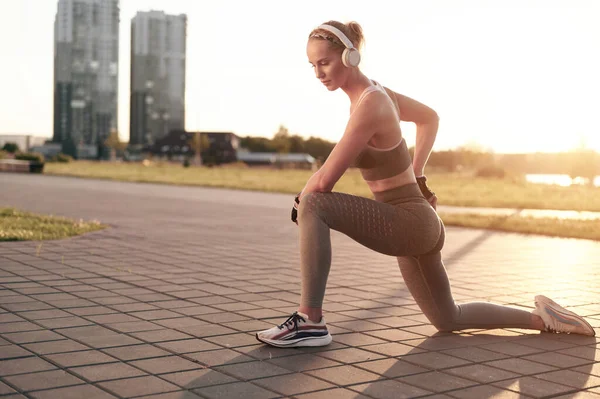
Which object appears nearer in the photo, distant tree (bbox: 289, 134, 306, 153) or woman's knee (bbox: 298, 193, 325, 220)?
woman's knee (bbox: 298, 193, 325, 220)

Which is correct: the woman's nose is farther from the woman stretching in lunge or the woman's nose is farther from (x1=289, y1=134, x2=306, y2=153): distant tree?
(x1=289, y1=134, x2=306, y2=153): distant tree

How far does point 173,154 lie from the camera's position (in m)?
142

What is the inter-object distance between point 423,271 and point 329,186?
2.36 ft

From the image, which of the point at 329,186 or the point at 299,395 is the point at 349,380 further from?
the point at 329,186

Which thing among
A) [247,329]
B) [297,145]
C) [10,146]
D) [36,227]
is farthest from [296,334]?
[297,145]

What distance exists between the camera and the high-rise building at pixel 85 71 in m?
149

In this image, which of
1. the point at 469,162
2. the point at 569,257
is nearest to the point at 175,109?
the point at 469,162

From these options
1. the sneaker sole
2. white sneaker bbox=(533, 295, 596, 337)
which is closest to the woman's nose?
→ the sneaker sole

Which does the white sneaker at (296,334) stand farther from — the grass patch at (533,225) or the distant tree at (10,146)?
the distant tree at (10,146)

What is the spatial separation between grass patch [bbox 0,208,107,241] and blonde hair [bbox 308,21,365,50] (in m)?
6.16

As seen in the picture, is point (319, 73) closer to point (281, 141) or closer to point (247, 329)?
point (247, 329)

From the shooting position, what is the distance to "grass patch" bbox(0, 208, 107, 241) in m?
9.14

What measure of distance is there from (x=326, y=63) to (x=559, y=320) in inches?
78.8

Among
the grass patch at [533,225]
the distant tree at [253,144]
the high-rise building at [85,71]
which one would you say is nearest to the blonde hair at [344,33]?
the grass patch at [533,225]
